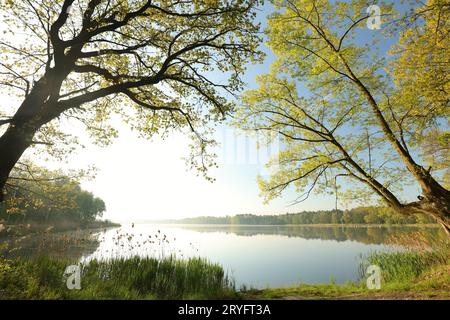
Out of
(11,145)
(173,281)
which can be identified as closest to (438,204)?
(173,281)

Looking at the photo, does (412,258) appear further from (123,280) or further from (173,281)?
(123,280)

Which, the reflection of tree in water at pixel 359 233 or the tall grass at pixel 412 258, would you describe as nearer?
the tall grass at pixel 412 258

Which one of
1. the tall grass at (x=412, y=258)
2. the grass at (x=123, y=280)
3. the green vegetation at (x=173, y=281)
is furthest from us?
the tall grass at (x=412, y=258)

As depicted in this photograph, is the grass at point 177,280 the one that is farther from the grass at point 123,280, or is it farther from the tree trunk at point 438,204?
the tree trunk at point 438,204

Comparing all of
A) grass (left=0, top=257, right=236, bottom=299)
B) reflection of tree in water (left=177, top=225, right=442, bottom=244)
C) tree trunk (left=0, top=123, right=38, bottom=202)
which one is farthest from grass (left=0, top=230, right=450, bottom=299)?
reflection of tree in water (left=177, top=225, right=442, bottom=244)

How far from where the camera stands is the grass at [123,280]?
18.8 ft

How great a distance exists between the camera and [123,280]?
26.5ft

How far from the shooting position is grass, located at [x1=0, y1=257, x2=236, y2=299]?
5738 mm

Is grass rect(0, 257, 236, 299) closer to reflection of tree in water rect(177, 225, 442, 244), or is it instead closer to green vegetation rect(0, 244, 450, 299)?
green vegetation rect(0, 244, 450, 299)

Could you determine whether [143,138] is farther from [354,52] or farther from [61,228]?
[61,228]

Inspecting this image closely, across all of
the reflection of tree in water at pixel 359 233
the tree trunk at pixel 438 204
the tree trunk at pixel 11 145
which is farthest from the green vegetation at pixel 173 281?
the reflection of tree in water at pixel 359 233

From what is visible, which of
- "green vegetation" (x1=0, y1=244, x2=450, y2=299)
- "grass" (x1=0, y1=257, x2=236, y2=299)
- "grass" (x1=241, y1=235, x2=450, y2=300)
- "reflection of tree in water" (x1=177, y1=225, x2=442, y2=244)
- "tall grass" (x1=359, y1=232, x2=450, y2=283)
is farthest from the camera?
"reflection of tree in water" (x1=177, y1=225, x2=442, y2=244)

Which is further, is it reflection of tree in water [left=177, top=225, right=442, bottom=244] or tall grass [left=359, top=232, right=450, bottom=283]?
reflection of tree in water [left=177, top=225, right=442, bottom=244]

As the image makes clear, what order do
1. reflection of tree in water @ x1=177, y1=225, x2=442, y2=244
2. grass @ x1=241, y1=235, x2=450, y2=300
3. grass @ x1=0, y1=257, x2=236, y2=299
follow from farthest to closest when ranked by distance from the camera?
reflection of tree in water @ x1=177, y1=225, x2=442, y2=244
grass @ x1=241, y1=235, x2=450, y2=300
grass @ x1=0, y1=257, x2=236, y2=299
